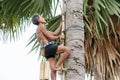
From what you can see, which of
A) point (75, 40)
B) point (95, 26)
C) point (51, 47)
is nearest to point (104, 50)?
point (95, 26)

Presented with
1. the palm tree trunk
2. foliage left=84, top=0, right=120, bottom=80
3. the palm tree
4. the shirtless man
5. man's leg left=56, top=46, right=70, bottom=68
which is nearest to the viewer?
the palm tree trunk

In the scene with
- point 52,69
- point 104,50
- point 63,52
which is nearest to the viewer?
point 63,52

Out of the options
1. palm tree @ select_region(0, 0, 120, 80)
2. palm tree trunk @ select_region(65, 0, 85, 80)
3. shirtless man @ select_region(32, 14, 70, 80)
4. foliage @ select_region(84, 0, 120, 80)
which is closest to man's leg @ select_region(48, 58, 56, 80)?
shirtless man @ select_region(32, 14, 70, 80)

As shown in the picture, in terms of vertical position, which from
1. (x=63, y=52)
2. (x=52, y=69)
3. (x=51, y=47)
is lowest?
(x=52, y=69)

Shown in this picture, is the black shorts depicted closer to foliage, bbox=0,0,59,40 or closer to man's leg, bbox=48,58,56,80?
man's leg, bbox=48,58,56,80

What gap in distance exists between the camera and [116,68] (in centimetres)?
722

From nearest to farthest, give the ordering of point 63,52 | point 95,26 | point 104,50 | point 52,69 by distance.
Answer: point 63,52
point 52,69
point 95,26
point 104,50

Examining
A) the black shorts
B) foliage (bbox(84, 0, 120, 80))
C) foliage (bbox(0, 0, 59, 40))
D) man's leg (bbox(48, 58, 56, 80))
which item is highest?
foliage (bbox(0, 0, 59, 40))

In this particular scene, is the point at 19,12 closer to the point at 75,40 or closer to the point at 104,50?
the point at 104,50

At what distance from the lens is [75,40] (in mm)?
3986

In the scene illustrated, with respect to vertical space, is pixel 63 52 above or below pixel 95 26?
below

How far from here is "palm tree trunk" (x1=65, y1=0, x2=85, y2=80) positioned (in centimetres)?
382

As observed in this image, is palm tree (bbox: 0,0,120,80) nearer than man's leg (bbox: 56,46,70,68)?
No

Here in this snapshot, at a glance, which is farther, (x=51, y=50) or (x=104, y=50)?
(x=104, y=50)
